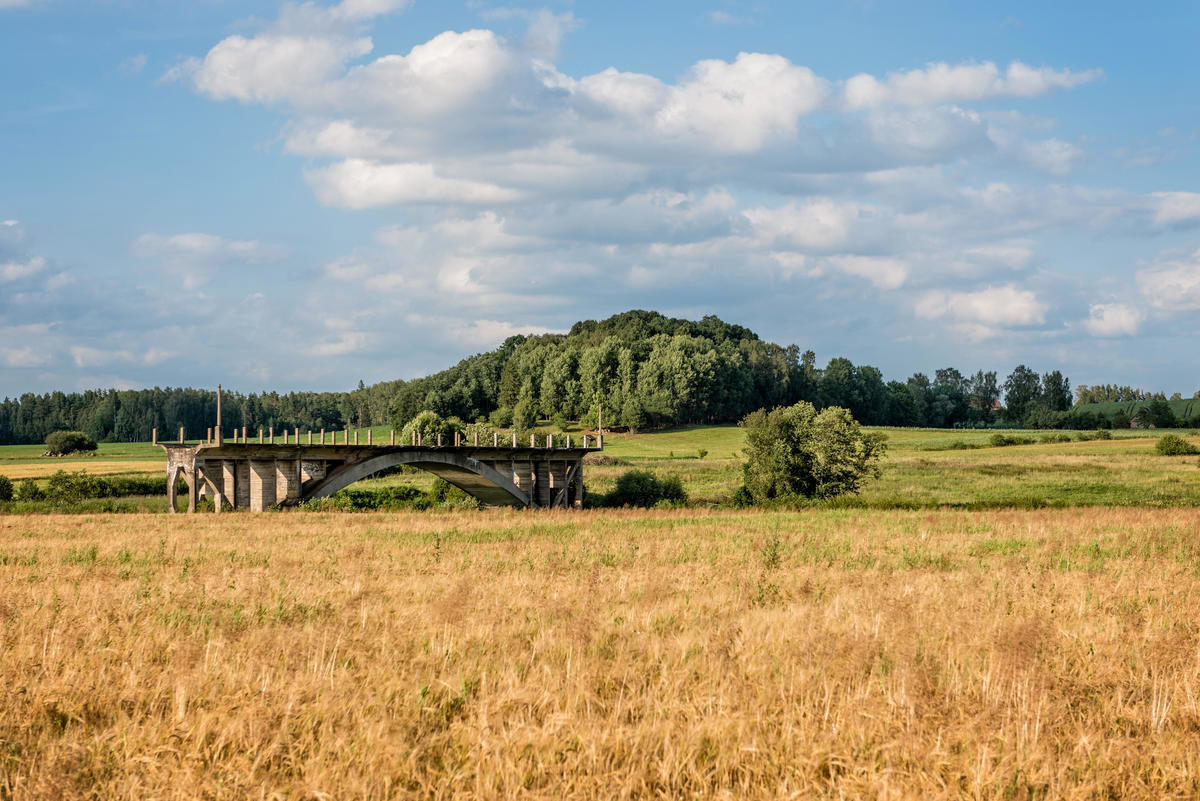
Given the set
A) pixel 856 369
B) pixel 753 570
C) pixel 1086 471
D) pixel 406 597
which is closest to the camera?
pixel 406 597

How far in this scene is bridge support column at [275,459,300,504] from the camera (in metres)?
44.4

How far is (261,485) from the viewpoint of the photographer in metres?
43.7

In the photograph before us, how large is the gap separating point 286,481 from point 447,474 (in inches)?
555

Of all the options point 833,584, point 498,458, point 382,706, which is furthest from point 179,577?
point 498,458

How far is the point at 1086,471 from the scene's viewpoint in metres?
77.1

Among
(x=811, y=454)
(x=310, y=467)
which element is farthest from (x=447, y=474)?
(x=811, y=454)

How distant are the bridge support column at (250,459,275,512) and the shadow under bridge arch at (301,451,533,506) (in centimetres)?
175

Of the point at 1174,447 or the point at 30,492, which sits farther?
the point at 1174,447

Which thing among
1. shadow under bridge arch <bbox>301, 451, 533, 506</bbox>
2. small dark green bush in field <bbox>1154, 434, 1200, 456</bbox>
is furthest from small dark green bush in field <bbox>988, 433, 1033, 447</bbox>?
shadow under bridge arch <bbox>301, 451, 533, 506</bbox>

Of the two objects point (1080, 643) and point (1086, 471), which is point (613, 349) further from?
point (1080, 643)

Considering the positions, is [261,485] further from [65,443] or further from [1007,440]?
[1007,440]

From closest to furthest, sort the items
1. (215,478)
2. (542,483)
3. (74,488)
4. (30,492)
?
(215,478)
(74,488)
(542,483)
(30,492)

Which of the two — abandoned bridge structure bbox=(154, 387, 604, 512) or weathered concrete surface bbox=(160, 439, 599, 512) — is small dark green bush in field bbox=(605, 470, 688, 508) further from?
abandoned bridge structure bbox=(154, 387, 604, 512)

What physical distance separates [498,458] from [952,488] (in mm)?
36806
